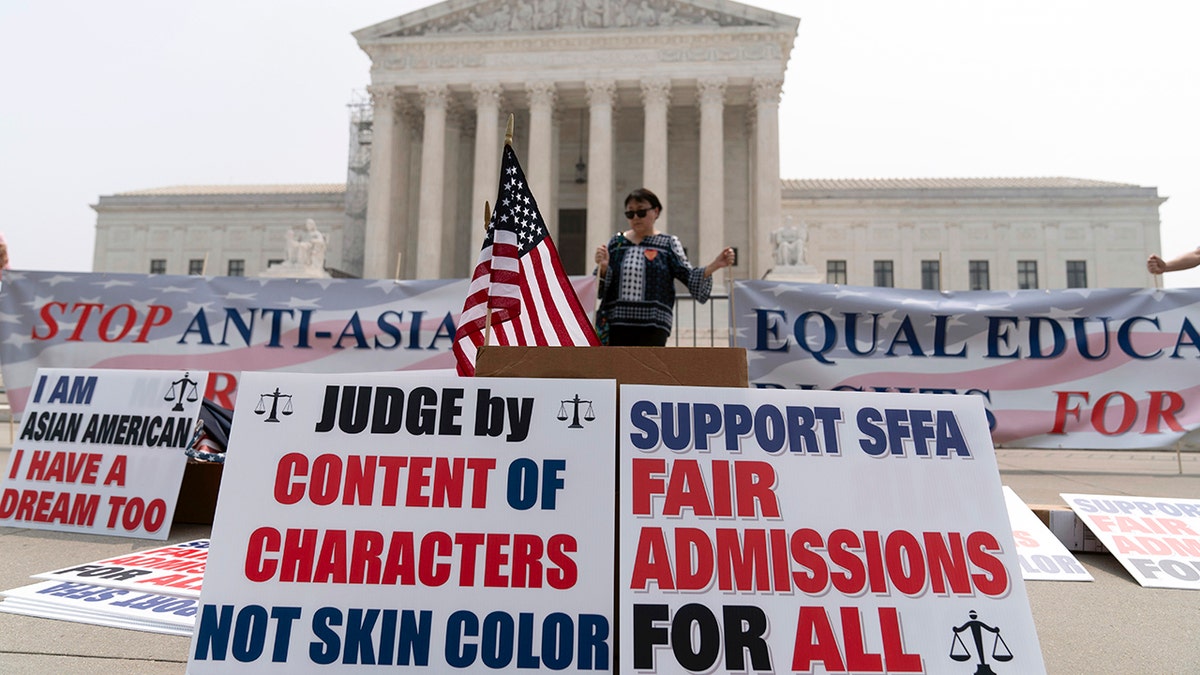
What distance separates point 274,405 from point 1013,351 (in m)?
7.97

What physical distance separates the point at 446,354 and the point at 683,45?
2909cm

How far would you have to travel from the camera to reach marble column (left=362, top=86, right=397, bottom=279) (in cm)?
3356

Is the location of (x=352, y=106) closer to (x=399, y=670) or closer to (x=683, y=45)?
(x=683, y=45)

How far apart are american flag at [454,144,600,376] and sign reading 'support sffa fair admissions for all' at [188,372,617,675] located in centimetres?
110

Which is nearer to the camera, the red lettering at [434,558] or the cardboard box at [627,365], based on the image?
the red lettering at [434,558]

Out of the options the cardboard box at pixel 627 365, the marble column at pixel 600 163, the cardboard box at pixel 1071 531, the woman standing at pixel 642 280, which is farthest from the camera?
the marble column at pixel 600 163

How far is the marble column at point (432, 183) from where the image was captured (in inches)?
1307

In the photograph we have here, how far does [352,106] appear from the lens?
43750 millimetres

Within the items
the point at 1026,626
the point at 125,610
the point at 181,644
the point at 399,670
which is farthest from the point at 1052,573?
the point at 125,610

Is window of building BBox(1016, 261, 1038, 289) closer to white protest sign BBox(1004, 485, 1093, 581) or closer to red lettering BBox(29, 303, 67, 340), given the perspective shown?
white protest sign BBox(1004, 485, 1093, 581)

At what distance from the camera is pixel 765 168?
32.2 meters

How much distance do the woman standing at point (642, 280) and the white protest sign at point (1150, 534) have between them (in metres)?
2.94

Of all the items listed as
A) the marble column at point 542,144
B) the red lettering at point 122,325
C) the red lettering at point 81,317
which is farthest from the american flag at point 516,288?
the marble column at point 542,144

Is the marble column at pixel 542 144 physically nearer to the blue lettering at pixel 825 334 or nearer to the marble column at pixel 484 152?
the marble column at pixel 484 152
